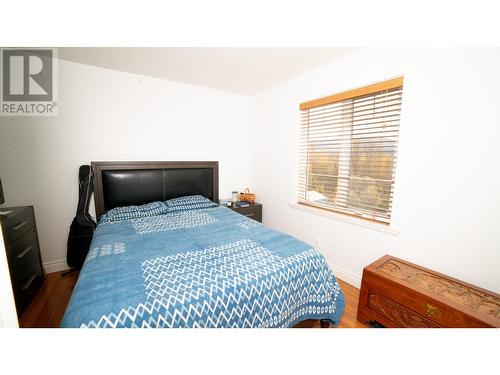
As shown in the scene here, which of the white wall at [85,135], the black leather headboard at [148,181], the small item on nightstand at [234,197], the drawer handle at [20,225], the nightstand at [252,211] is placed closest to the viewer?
the drawer handle at [20,225]

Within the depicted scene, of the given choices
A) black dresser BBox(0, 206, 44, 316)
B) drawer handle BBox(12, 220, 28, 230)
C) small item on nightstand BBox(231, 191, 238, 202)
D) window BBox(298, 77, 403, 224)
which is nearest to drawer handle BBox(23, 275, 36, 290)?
black dresser BBox(0, 206, 44, 316)

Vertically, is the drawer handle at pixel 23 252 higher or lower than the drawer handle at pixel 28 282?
higher

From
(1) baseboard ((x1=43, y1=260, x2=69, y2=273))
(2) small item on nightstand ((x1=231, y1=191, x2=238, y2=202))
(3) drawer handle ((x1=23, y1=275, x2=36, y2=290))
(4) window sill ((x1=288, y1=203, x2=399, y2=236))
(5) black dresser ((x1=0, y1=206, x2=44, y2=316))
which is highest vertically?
(2) small item on nightstand ((x1=231, y1=191, x2=238, y2=202))

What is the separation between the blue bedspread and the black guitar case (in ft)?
2.09

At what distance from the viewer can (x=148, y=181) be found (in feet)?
8.89

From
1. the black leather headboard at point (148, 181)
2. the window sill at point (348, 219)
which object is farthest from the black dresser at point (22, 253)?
the window sill at point (348, 219)

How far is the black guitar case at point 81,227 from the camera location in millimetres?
2300

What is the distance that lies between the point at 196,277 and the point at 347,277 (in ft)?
5.85

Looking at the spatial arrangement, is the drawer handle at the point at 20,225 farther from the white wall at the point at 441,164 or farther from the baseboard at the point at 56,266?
the white wall at the point at 441,164

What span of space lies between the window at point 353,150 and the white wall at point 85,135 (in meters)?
1.61

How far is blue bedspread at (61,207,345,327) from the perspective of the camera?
0.98m

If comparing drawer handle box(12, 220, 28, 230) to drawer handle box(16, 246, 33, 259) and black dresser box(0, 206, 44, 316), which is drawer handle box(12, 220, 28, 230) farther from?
drawer handle box(16, 246, 33, 259)
